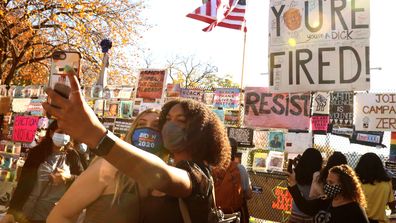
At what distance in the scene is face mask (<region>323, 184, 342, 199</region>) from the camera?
14.2 feet

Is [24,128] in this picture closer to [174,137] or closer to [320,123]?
[320,123]

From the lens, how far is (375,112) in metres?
6.98

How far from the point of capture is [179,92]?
952cm

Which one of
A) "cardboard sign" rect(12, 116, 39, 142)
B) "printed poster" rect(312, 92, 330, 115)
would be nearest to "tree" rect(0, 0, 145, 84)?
"cardboard sign" rect(12, 116, 39, 142)

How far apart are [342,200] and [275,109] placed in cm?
377

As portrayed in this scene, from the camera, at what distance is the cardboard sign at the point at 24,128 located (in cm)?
1148

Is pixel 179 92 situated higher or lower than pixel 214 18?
lower

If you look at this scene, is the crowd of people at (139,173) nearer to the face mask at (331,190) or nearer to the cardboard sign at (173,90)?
the face mask at (331,190)

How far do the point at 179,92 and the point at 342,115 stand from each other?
358cm

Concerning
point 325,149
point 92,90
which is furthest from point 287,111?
point 92,90

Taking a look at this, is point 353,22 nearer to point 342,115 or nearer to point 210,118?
point 342,115

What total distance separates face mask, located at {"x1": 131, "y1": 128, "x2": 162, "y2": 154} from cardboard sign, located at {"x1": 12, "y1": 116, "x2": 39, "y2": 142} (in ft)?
31.6

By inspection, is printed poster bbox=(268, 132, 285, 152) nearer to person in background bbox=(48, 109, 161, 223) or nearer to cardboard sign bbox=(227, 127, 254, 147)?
cardboard sign bbox=(227, 127, 254, 147)

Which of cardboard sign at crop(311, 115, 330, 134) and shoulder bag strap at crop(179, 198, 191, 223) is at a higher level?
cardboard sign at crop(311, 115, 330, 134)
